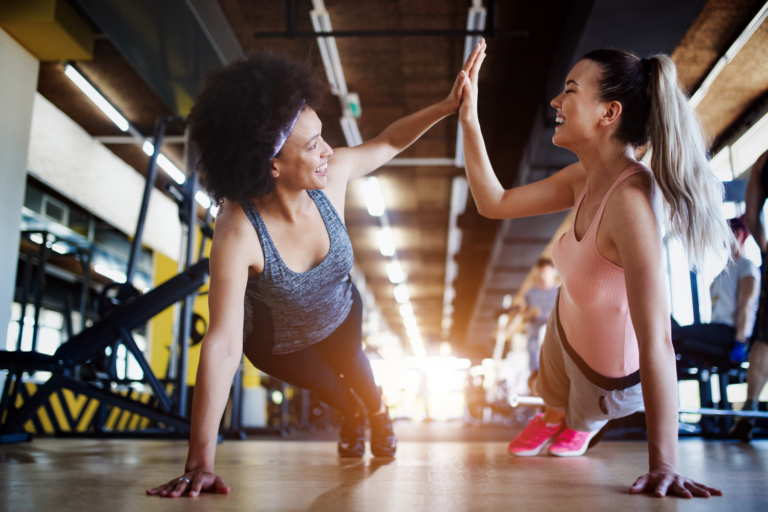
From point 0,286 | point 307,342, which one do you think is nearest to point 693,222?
point 307,342

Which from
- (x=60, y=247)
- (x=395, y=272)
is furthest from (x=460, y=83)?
(x=395, y=272)

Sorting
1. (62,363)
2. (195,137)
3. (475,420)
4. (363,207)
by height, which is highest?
(363,207)

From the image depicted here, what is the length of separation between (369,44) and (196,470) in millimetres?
4707

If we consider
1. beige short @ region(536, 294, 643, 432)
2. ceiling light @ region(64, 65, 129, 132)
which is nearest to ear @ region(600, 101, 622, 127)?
beige short @ region(536, 294, 643, 432)

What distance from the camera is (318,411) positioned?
23.5 feet

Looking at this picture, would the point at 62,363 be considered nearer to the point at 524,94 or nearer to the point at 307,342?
the point at 307,342

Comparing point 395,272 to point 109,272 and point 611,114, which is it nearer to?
point 109,272

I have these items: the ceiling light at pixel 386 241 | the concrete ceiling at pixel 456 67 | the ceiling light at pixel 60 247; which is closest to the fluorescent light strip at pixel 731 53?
the concrete ceiling at pixel 456 67

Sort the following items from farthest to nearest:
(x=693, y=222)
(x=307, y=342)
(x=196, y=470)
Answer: (x=307, y=342)
(x=693, y=222)
(x=196, y=470)

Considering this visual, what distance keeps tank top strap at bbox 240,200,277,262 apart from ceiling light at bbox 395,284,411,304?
13.7m

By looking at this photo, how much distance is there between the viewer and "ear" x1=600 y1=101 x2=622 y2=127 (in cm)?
155

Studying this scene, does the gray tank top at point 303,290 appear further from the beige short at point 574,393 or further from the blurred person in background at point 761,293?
the blurred person in background at point 761,293

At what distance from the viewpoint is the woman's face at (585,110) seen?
1562 millimetres

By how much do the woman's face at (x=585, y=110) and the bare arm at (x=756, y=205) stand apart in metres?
1.55
